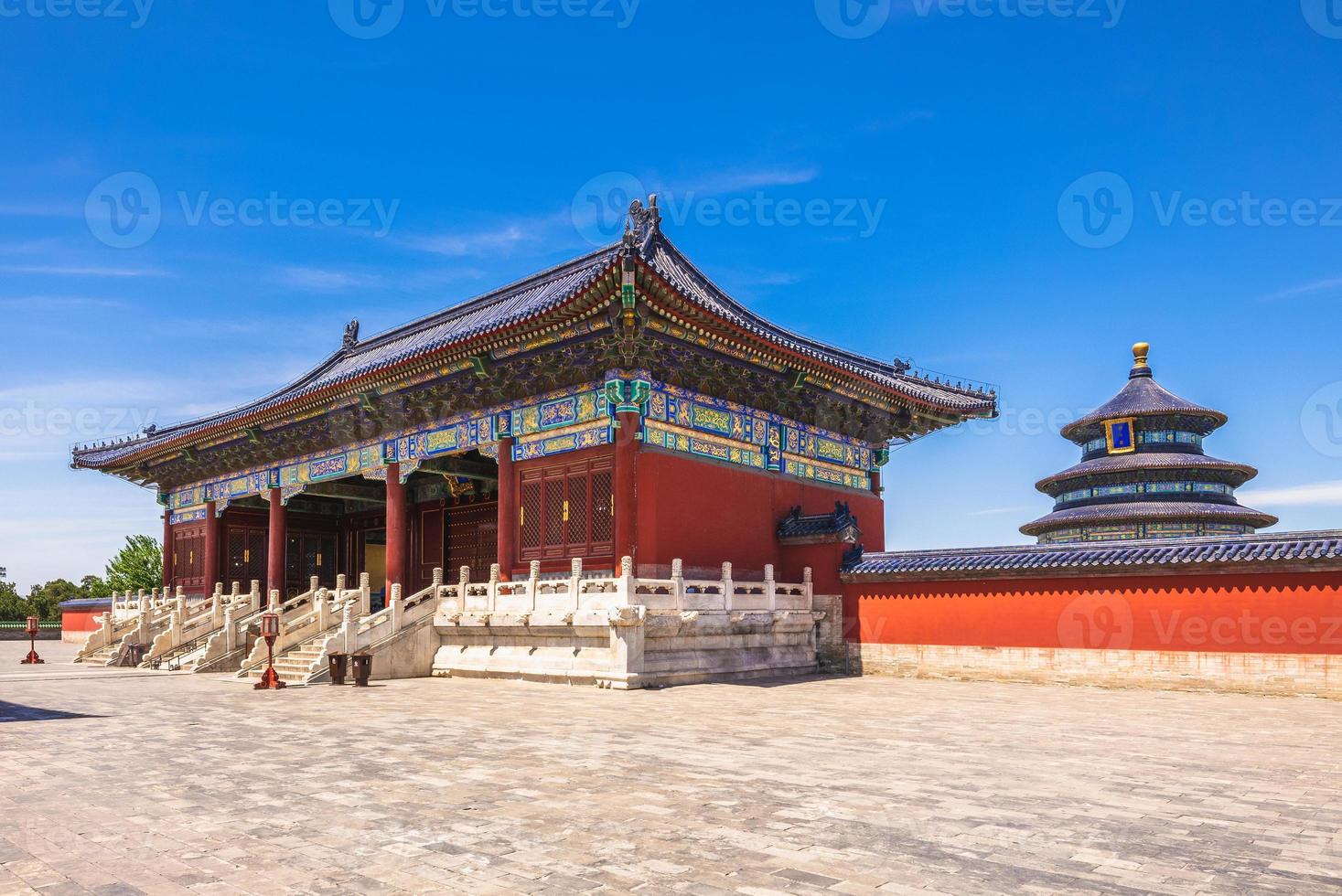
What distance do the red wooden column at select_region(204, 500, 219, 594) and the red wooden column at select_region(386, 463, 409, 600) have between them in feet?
34.7

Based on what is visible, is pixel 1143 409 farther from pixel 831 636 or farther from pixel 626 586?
pixel 626 586

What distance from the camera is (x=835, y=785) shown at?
25.2ft

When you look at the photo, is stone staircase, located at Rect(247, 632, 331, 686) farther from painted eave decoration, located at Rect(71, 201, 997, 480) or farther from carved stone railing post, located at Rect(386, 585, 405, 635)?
painted eave decoration, located at Rect(71, 201, 997, 480)

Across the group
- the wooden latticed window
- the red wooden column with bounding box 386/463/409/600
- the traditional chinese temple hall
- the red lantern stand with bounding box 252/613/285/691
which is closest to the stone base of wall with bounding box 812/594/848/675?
the traditional chinese temple hall

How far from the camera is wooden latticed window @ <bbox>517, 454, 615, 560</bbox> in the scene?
63.0 ft

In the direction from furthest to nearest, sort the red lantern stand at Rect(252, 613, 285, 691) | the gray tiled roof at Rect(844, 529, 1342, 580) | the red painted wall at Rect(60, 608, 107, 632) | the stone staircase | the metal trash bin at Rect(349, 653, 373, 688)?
the red painted wall at Rect(60, 608, 107, 632)
the stone staircase
the metal trash bin at Rect(349, 653, 373, 688)
the red lantern stand at Rect(252, 613, 285, 691)
the gray tiled roof at Rect(844, 529, 1342, 580)

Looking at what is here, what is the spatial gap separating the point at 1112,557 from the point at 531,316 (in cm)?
1148

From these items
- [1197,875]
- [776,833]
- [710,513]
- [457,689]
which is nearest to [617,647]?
[457,689]

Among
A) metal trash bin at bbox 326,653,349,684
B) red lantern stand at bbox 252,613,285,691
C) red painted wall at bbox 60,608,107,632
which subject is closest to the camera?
red lantern stand at bbox 252,613,285,691

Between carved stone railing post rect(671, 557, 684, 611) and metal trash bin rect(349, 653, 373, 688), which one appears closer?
carved stone railing post rect(671, 557, 684, 611)

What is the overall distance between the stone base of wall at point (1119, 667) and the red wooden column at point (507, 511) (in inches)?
296

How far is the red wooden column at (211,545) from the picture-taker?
31.3m

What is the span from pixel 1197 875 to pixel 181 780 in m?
7.46

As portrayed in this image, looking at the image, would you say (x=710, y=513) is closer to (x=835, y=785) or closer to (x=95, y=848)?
(x=835, y=785)
